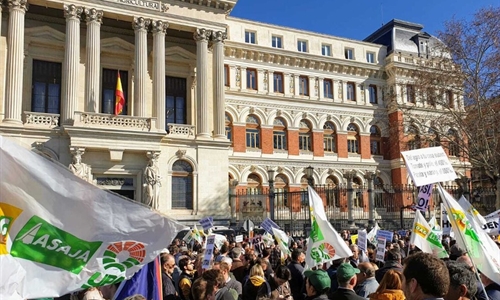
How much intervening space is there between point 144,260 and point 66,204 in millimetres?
846

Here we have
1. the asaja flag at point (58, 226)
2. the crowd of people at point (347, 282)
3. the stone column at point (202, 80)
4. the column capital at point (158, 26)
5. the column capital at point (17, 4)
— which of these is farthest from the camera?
the stone column at point (202, 80)

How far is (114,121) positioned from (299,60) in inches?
701

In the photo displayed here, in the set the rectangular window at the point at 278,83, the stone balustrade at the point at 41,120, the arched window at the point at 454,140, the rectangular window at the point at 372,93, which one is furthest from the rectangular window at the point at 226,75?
the arched window at the point at 454,140

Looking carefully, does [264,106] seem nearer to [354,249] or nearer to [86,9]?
[86,9]

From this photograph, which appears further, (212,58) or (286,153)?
(286,153)

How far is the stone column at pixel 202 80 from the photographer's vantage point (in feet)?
91.6

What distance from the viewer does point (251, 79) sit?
36.6 m

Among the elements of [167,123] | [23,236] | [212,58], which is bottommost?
[23,236]

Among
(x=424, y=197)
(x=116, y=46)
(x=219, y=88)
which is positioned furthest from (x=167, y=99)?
(x=424, y=197)

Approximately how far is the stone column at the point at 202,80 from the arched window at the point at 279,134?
1019 cm

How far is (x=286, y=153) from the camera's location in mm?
37469

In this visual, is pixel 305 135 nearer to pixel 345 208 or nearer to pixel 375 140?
pixel 345 208

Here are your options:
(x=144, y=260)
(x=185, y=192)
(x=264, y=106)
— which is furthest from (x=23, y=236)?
(x=264, y=106)

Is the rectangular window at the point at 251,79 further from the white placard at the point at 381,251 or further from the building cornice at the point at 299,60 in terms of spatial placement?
the white placard at the point at 381,251
